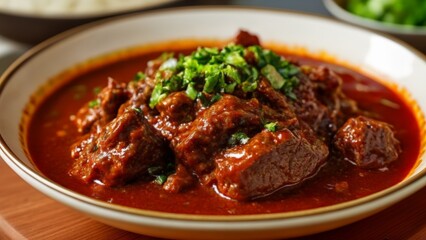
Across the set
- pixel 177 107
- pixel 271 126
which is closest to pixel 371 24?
pixel 271 126

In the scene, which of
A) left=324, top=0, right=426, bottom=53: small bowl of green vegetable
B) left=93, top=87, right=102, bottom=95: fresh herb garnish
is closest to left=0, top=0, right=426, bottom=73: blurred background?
left=324, top=0, right=426, bottom=53: small bowl of green vegetable

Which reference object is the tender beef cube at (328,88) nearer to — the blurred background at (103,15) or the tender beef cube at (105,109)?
the tender beef cube at (105,109)

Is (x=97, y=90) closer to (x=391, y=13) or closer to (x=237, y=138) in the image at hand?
(x=237, y=138)

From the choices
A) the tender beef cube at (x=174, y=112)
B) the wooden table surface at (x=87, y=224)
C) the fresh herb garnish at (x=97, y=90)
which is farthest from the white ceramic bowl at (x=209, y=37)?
the tender beef cube at (x=174, y=112)

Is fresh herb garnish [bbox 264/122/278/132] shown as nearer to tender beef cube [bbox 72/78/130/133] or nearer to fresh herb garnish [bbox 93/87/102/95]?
tender beef cube [bbox 72/78/130/133]

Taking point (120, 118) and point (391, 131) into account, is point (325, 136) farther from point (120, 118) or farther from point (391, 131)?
point (120, 118)
